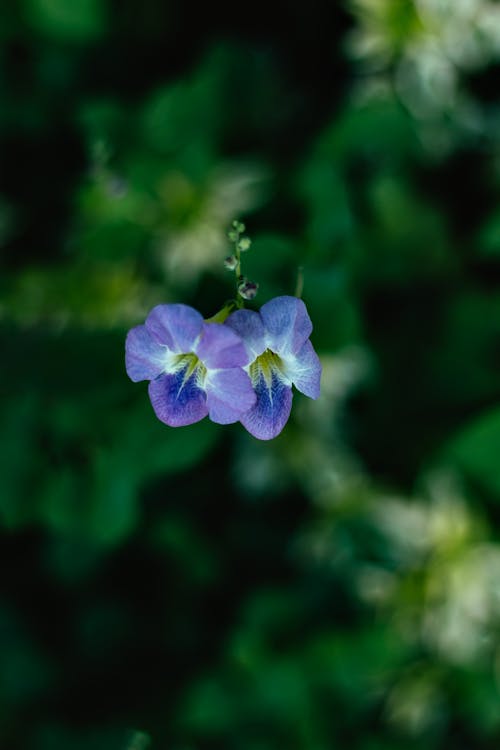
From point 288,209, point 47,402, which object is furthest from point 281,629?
point 288,209

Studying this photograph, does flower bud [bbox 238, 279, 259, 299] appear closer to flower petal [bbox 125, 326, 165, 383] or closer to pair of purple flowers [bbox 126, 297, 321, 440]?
pair of purple flowers [bbox 126, 297, 321, 440]

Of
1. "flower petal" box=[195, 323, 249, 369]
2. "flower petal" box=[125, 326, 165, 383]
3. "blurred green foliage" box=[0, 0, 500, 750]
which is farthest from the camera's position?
"blurred green foliage" box=[0, 0, 500, 750]

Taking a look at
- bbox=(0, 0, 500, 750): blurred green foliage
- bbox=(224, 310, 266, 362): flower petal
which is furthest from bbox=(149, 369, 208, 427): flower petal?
bbox=(0, 0, 500, 750): blurred green foliage

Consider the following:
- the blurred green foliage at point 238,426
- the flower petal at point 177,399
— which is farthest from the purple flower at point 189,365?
the blurred green foliage at point 238,426

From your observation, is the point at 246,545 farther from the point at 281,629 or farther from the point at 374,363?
the point at 374,363

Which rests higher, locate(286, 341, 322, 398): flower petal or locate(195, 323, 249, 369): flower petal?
locate(286, 341, 322, 398): flower petal

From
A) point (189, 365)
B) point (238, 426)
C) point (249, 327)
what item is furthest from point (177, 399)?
point (238, 426)
